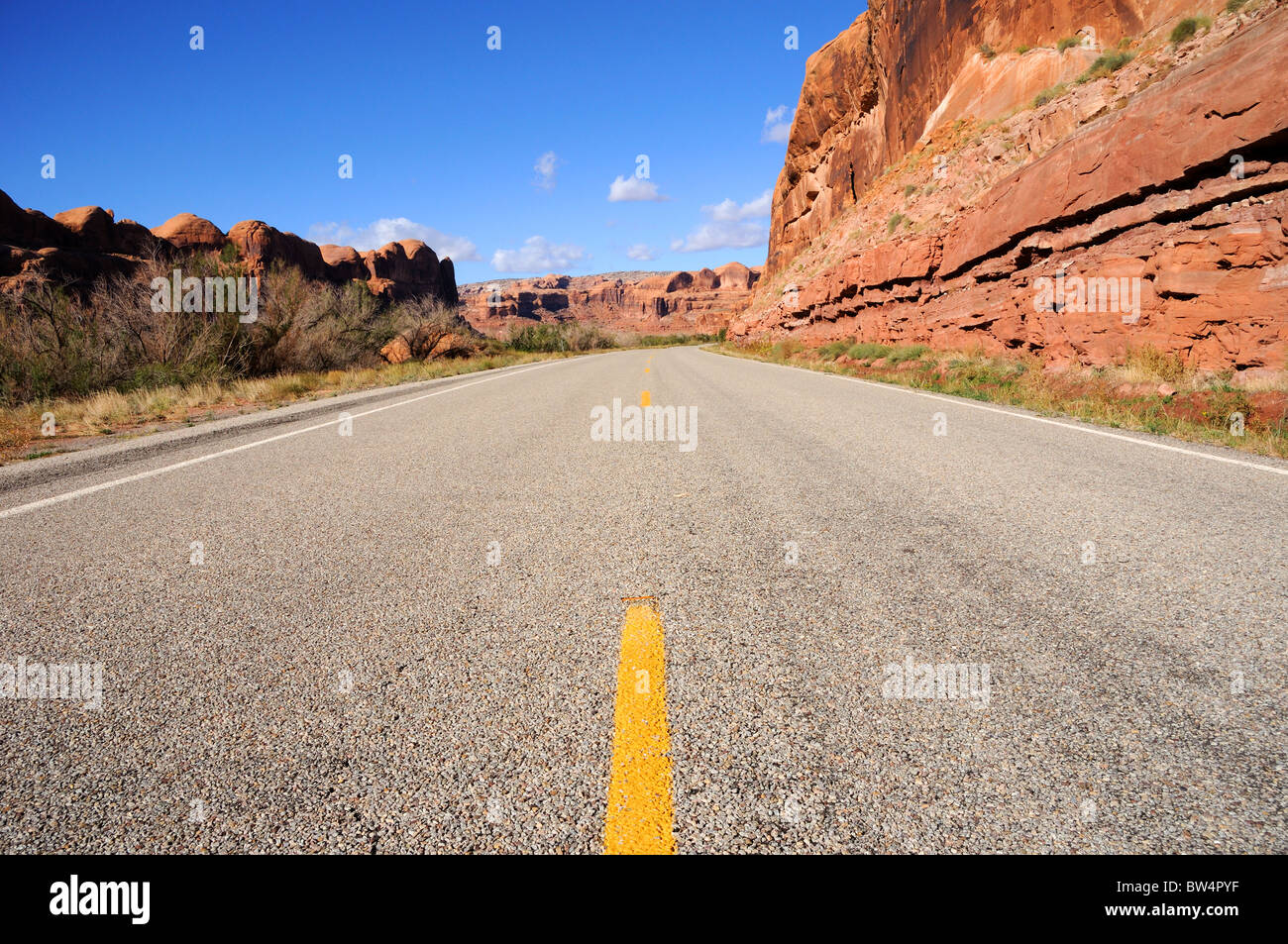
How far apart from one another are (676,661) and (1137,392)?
9.31m

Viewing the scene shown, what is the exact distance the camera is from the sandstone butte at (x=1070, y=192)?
7.81 metres

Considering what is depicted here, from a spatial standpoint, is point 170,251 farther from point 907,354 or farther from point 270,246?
point 270,246

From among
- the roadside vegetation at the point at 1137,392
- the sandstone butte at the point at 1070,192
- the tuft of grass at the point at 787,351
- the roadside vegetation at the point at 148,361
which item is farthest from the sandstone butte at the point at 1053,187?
the roadside vegetation at the point at 148,361

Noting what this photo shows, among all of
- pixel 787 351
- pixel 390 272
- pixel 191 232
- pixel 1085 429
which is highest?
pixel 390 272

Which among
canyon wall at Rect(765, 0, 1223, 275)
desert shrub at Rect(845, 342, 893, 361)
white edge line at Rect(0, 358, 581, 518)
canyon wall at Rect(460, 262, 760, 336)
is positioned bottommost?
white edge line at Rect(0, 358, 581, 518)

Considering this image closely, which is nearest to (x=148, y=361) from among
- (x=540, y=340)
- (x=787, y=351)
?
(x=787, y=351)

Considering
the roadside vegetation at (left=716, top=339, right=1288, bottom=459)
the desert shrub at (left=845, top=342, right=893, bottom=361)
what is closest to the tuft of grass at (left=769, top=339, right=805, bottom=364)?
the desert shrub at (left=845, top=342, right=893, bottom=361)

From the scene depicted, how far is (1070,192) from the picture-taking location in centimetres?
1103

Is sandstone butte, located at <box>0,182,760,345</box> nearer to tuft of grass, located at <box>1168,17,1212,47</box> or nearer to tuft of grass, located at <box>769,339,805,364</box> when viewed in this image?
tuft of grass, located at <box>769,339,805,364</box>

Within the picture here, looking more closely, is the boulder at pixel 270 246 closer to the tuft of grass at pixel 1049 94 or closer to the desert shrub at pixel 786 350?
the desert shrub at pixel 786 350

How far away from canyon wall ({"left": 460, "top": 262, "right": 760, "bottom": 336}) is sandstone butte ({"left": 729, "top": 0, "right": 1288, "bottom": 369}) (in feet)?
394

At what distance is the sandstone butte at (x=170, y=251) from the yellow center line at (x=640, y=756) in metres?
18.2

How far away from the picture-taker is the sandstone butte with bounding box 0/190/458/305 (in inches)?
1812
